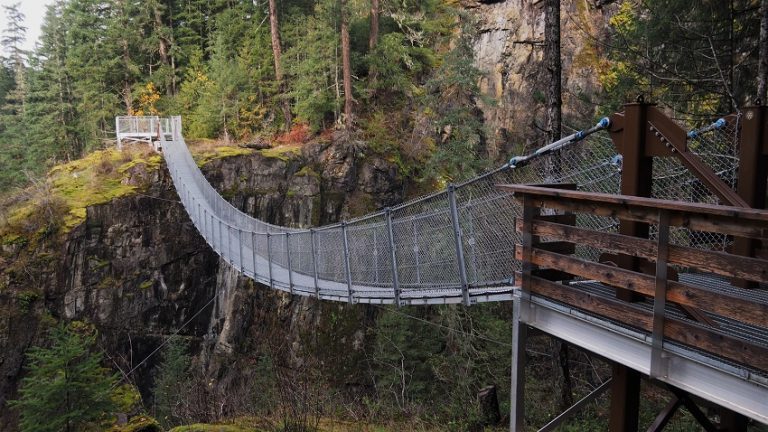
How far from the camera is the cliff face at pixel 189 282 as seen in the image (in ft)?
34.7

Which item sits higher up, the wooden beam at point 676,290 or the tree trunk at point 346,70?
the tree trunk at point 346,70

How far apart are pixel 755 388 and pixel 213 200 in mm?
9449

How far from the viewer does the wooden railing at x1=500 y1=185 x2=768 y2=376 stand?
171 cm

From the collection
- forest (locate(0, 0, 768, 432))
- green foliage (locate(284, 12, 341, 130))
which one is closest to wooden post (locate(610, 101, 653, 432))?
forest (locate(0, 0, 768, 432))

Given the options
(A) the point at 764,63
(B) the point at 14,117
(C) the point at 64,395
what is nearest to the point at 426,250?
(A) the point at 764,63

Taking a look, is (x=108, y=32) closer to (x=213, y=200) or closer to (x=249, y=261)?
(x=213, y=200)

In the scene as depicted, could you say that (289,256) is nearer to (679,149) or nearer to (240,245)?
Answer: (240,245)

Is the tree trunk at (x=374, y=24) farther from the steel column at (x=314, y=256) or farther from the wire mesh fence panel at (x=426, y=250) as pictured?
the wire mesh fence panel at (x=426, y=250)

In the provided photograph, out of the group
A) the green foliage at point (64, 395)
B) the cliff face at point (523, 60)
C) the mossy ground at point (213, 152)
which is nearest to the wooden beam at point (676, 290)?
the green foliage at point (64, 395)

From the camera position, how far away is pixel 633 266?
2.43 metres

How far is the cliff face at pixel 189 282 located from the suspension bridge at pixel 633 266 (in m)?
7.11

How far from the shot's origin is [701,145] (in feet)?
16.2

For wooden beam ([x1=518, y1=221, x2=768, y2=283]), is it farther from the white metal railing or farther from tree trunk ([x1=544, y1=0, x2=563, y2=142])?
the white metal railing

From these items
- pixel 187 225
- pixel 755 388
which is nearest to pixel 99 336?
pixel 187 225
